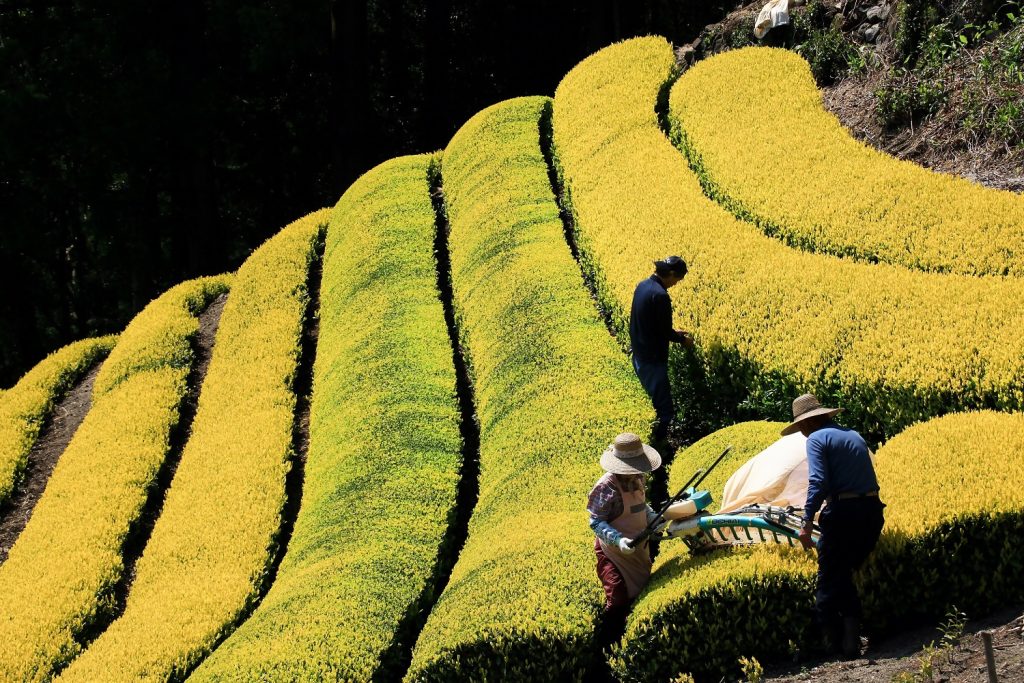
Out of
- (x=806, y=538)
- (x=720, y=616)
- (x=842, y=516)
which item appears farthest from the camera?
(x=720, y=616)

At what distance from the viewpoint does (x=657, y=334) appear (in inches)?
500

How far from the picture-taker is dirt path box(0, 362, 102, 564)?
17922 millimetres

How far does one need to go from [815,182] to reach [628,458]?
25.8 feet

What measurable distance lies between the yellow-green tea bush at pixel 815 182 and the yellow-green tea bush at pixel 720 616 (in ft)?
18.6

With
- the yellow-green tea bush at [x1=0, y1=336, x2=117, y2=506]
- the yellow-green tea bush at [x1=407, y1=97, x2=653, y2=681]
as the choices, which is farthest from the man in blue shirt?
the yellow-green tea bush at [x1=0, y1=336, x2=117, y2=506]

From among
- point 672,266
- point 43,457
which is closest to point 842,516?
point 672,266

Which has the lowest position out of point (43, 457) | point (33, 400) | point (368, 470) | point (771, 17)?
point (43, 457)

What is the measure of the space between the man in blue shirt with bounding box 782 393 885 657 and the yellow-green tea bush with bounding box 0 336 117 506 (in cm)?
1442

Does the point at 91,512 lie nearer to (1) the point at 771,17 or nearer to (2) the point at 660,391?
(2) the point at 660,391

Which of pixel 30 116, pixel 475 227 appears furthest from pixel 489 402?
pixel 30 116

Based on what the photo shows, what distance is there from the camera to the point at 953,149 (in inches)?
637

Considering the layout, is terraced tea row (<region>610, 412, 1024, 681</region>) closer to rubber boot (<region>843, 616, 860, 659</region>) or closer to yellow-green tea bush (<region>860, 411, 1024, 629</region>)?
yellow-green tea bush (<region>860, 411, 1024, 629</region>)

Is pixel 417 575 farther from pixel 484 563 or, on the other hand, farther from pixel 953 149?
pixel 953 149

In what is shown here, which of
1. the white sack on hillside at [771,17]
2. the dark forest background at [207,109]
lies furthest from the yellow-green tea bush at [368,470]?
the dark forest background at [207,109]
